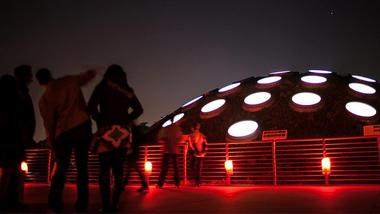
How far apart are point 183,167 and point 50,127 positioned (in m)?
8.57

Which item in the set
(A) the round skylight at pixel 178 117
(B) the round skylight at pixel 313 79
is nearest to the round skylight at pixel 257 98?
(B) the round skylight at pixel 313 79

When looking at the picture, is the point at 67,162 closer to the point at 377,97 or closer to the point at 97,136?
the point at 97,136

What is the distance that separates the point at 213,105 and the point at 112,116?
12.1 meters

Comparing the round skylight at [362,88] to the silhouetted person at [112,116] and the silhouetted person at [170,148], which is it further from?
the silhouetted person at [112,116]

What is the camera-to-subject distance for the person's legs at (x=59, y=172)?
495 cm

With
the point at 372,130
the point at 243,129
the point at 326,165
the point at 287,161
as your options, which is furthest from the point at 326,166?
the point at 243,129

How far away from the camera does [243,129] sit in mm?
14719

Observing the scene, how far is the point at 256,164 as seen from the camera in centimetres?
1270

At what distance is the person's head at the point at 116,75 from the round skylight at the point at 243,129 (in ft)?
31.0

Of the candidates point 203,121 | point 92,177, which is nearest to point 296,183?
point 203,121

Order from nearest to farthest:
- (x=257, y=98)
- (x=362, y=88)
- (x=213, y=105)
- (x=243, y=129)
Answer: (x=243, y=129) < (x=362, y=88) < (x=257, y=98) < (x=213, y=105)

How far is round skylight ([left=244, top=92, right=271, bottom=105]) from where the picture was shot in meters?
16.0

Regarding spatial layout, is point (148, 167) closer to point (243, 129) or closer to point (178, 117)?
point (243, 129)

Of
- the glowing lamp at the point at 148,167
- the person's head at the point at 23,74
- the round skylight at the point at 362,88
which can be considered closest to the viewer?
the person's head at the point at 23,74
